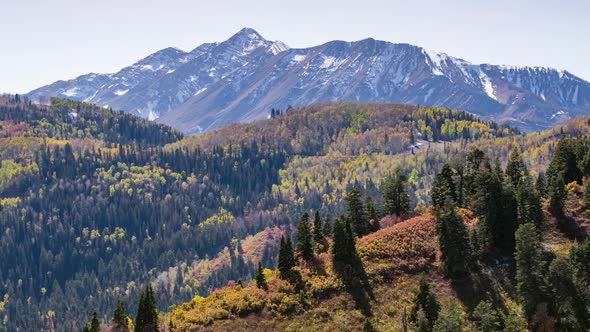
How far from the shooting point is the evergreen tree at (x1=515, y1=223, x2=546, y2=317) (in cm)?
9806

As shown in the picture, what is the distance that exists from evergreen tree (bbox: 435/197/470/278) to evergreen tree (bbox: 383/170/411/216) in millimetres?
23535

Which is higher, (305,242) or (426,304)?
(305,242)

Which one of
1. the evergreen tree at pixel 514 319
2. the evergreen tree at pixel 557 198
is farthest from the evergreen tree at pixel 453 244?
the evergreen tree at pixel 557 198

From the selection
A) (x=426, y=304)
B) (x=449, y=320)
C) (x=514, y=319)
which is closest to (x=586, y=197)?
(x=514, y=319)

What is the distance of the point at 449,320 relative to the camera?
89.6m

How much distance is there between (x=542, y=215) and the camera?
12025 cm

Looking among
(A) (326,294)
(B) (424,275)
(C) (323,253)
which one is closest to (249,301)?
(A) (326,294)

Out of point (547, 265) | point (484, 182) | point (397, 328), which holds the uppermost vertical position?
point (484, 182)

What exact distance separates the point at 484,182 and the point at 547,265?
22348 mm

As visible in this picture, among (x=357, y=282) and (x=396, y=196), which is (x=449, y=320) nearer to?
(x=357, y=282)

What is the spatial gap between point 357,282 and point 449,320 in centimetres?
2400

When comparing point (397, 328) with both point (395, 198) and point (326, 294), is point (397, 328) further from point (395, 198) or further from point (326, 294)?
point (395, 198)

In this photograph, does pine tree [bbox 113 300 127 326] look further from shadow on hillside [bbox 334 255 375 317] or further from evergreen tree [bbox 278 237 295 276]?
shadow on hillside [bbox 334 255 375 317]

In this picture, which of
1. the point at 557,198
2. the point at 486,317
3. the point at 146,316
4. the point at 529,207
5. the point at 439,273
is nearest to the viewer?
the point at 486,317
